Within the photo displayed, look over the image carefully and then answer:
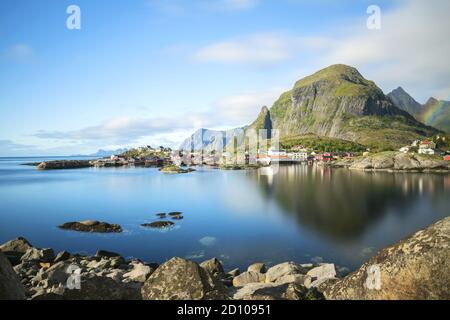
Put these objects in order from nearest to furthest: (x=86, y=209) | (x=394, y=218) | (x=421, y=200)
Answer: (x=394, y=218), (x=86, y=209), (x=421, y=200)

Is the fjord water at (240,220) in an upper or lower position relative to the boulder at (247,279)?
lower

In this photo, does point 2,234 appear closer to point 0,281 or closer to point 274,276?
point 274,276

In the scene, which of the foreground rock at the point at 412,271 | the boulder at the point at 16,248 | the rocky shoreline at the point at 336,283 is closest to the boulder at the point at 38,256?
the boulder at the point at 16,248

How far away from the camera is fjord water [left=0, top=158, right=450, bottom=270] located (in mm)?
33562

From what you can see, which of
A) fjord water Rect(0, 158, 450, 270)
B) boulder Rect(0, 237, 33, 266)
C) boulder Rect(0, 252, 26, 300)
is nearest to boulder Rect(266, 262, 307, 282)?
fjord water Rect(0, 158, 450, 270)

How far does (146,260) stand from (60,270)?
10.3 metres

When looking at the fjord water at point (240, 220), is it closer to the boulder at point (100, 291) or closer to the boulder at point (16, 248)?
the boulder at point (16, 248)

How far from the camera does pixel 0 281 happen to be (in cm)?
832

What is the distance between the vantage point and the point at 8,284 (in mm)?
8547

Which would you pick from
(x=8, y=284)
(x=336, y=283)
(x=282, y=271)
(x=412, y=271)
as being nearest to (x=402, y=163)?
(x=282, y=271)

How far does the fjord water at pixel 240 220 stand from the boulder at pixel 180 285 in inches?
701

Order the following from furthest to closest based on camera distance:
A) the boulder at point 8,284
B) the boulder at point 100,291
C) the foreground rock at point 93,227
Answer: the foreground rock at point 93,227
the boulder at point 100,291
the boulder at point 8,284

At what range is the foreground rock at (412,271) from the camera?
900 centimetres
